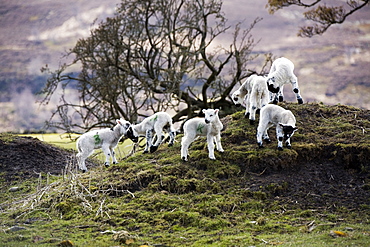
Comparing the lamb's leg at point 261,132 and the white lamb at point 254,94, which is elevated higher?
the white lamb at point 254,94

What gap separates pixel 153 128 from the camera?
1122 centimetres

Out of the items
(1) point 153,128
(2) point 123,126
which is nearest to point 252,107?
(1) point 153,128

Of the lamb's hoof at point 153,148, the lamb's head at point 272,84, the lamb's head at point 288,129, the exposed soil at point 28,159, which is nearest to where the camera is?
the lamb's head at point 288,129

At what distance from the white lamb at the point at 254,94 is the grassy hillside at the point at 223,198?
0.53 metres

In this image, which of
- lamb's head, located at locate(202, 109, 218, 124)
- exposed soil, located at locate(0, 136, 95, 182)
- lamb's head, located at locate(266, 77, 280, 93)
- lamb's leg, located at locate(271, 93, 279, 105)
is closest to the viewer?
lamb's head, located at locate(202, 109, 218, 124)

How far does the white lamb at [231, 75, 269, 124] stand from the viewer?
1104 cm

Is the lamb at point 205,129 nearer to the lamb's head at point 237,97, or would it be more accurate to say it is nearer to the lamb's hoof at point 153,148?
the lamb's hoof at point 153,148

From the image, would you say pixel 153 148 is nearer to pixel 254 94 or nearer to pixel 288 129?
pixel 254 94

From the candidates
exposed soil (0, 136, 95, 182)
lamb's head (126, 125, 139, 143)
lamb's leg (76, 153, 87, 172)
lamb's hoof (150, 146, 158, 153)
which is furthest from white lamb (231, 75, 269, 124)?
exposed soil (0, 136, 95, 182)

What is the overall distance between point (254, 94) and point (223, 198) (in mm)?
2994

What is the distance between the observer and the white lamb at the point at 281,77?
10984 mm

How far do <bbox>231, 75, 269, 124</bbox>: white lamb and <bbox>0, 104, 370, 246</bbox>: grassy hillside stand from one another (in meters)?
0.53

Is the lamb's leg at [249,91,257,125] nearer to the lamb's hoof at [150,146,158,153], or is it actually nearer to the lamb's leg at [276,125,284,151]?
the lamb's leg at [276,125,284,151]

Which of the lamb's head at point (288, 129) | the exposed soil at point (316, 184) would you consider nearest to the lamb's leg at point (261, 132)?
the lamb's head at point (288, 129)
